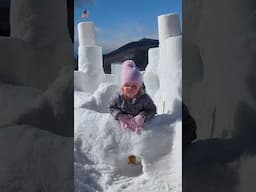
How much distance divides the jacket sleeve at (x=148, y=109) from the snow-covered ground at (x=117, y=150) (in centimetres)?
3

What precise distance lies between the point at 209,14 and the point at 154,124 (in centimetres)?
43

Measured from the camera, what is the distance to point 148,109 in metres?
1.08

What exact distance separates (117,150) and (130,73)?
288mm

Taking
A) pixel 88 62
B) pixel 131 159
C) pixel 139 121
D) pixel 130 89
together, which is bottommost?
pixel 131 159

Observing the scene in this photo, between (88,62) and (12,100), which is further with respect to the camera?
(88,62)

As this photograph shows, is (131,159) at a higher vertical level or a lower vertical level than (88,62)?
lower

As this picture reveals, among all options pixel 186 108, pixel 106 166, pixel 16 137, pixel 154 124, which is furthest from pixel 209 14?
pixel 16 137

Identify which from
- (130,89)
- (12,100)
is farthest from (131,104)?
(12,100)

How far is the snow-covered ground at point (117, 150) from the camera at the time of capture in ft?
3.48

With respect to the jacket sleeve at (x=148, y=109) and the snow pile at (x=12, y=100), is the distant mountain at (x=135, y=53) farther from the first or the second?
the snow pile at (x=12, y=100)

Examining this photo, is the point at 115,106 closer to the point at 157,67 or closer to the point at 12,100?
the point at 157,67

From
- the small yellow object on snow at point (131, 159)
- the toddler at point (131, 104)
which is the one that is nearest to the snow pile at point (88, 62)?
the toddler at point (131, 104)

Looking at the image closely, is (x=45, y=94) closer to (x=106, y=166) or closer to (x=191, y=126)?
(x=106, y=166)

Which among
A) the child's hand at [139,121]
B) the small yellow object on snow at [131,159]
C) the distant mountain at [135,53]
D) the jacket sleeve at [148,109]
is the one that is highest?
the distant mountain at [135,53]
